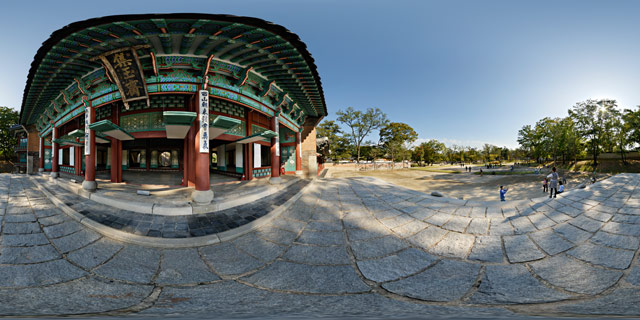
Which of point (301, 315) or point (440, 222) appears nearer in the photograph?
point (301, 315)

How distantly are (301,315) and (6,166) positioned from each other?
4166 cm

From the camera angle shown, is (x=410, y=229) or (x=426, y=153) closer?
(x=410, y=229)

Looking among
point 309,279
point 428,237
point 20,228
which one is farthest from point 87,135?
point 428,237

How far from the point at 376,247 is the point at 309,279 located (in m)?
1.20

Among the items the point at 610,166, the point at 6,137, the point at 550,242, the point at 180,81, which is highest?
the point at 6,137

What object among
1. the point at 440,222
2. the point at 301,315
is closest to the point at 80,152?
the point at 301,315

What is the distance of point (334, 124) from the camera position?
30.6 m

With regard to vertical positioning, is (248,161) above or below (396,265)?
above

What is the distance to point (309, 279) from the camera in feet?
7.88

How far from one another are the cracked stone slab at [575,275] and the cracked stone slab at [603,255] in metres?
0.15

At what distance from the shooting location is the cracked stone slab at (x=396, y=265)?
2.46 metres

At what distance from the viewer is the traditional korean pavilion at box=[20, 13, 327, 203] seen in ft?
16.1

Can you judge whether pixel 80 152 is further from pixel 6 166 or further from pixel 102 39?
pixel 6 166

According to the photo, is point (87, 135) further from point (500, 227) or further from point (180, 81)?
point (500, 227)
